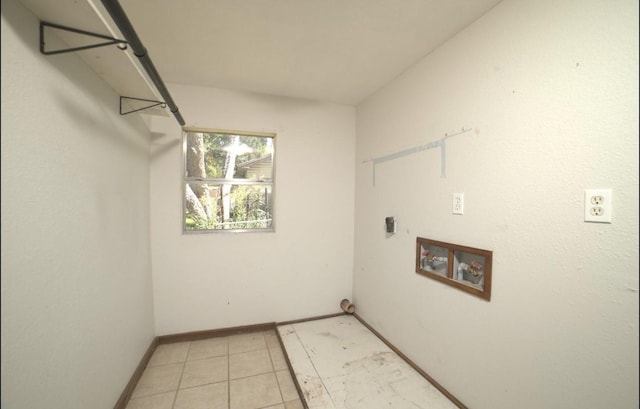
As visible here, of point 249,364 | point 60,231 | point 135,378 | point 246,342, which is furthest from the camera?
point 246,342

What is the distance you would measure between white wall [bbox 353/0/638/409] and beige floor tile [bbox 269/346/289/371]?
110 centimetres

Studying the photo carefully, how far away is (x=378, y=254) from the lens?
8.21 ft

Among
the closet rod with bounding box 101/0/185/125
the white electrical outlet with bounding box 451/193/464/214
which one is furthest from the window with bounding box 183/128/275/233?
the white electrical outlet with bounding box 451/193/464/214

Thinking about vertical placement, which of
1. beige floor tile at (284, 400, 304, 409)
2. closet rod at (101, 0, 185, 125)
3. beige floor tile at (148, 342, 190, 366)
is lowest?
beige floor tile at (284, 400, 304, 409)

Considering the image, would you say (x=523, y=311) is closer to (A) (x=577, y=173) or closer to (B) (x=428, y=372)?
(A) (x=577, y=173)

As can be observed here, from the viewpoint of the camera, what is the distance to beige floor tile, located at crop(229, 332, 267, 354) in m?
2.31

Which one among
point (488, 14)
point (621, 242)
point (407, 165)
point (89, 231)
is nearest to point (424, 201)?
point (407, 165)

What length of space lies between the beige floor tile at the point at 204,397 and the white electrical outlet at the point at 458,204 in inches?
79.9

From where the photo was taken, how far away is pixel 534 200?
48.1 inches

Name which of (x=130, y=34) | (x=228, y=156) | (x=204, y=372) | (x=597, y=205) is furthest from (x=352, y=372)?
(x=130, y=34)

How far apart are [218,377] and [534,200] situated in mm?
2421

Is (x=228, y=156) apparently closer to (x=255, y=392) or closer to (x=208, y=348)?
(x=208, y=348)

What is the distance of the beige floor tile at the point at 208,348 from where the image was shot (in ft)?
7.27

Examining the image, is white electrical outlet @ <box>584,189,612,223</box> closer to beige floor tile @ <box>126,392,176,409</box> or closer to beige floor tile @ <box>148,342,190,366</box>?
beige floor tile @ <box>126,392,176,409</box>
